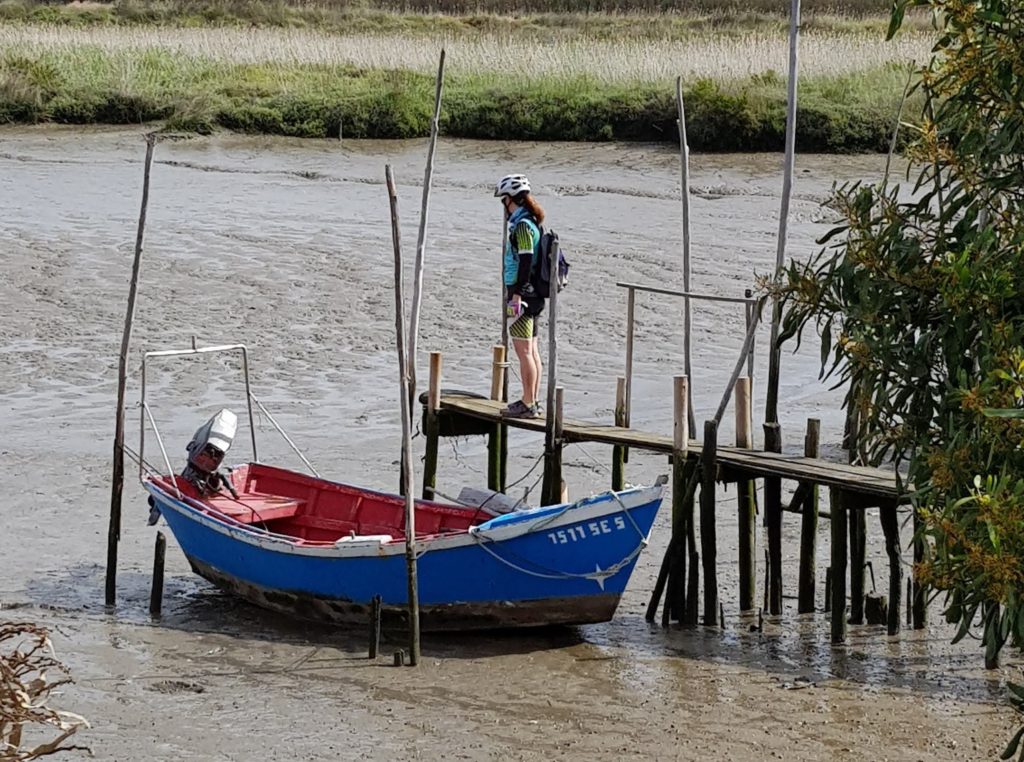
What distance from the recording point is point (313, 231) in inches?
909

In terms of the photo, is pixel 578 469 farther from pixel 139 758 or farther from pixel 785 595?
pixel 139 758

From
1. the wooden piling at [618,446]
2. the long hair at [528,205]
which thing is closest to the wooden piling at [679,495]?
the wooden piling at [618,446]

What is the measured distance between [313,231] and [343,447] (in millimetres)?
8802

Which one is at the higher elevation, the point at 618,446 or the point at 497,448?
the point at 618,446

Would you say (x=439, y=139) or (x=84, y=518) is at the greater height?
(x=439, y=139)

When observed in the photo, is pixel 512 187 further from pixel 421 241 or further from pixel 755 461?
pixel 755 461

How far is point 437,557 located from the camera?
1044 cm

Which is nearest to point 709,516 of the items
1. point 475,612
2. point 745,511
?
point 745,511

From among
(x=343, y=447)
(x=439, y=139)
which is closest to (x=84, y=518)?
(x=343, y=447)

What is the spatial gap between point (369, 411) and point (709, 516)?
18.7ft

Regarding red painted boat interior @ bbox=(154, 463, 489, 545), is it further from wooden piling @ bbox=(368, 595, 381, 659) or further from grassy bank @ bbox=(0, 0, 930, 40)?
grassy bank @ bbox=(0, 0, 930, 40)

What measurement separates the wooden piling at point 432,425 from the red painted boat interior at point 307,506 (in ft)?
2.32

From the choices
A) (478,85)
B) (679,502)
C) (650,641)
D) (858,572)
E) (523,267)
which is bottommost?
(650,641)

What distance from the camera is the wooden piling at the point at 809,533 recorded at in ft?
35.1
